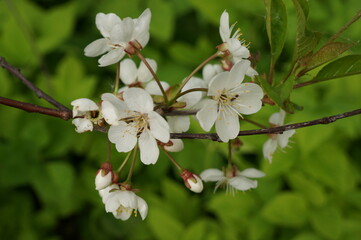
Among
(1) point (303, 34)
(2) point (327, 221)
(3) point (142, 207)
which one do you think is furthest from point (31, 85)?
(2) point (327, 221)

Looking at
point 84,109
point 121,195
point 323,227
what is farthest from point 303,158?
point 84,109

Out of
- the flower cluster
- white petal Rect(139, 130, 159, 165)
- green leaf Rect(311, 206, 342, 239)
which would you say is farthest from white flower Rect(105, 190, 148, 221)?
green leaf Rect(311, 206, 342, 239)

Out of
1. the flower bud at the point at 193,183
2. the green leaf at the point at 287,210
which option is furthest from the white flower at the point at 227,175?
the green leaf at the point at 287,210

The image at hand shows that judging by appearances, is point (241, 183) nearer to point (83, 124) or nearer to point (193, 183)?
point (193, 183)

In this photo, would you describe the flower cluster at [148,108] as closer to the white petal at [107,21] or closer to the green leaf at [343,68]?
the white petal at [107,21]

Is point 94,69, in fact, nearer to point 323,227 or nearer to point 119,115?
point 323,227

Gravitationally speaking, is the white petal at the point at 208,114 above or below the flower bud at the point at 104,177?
→ above
